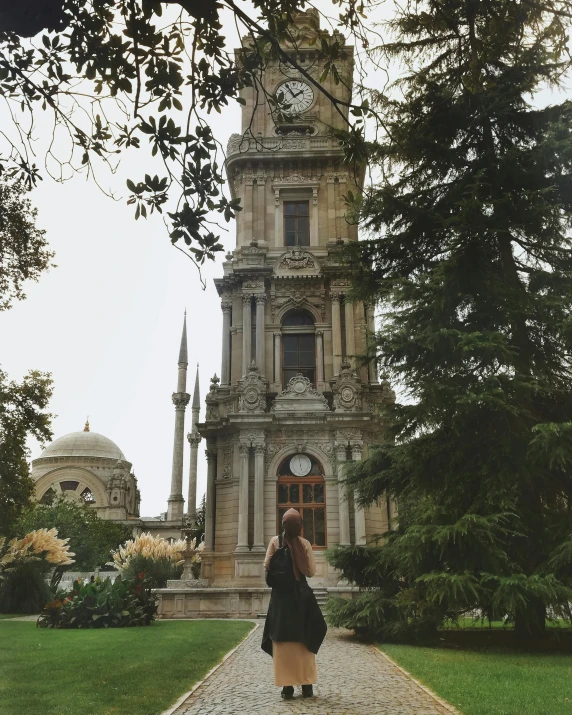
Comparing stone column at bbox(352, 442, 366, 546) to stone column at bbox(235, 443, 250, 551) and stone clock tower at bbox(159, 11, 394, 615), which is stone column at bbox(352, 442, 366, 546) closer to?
stone clock tower at bbox(159, 11, 394, 615)

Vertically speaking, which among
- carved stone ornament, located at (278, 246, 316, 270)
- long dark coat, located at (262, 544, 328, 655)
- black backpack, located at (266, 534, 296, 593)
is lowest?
long dark coat, located at (262, 544, 328, 655)

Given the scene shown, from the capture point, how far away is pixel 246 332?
27594 mm

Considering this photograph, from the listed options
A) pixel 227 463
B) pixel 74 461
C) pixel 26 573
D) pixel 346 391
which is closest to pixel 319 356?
pixel 346 391

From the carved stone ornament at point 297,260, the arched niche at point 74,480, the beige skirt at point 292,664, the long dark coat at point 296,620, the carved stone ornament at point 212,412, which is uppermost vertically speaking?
the carved stone ornament at point 297,260

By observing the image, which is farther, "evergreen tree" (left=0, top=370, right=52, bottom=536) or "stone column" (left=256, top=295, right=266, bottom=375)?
"stone column" (left=256, top=295, right=266, bottom=375)

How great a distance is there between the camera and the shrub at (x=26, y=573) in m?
21.1

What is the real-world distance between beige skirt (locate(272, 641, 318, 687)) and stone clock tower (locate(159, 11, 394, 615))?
577 inches

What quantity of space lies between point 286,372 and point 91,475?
150ft

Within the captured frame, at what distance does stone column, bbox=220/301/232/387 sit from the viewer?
91.8 ft

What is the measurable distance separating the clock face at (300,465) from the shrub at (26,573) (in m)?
8.56

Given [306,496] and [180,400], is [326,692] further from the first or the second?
[180,400]

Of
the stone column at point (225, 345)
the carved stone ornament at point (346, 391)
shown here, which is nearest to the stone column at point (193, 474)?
the stone column at point (225, 345)

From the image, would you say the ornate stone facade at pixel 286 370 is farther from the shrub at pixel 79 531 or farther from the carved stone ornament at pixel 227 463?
the shrub at pixel 79 531

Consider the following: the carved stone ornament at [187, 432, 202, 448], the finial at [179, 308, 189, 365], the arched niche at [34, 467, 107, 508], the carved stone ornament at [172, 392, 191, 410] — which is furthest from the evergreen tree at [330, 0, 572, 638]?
the arched niche at [34, 467, 107, 508]
